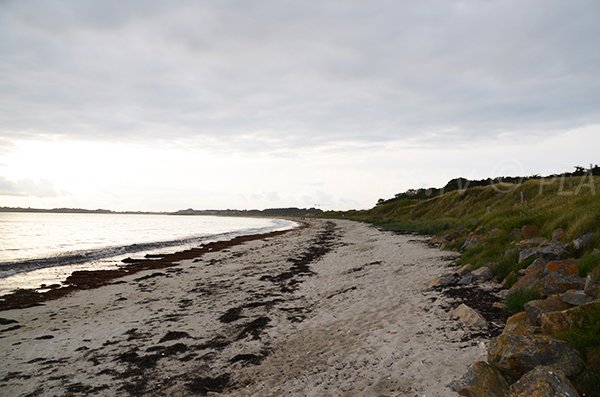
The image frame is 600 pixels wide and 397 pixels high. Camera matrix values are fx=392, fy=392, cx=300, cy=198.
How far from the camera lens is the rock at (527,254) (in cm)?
1041

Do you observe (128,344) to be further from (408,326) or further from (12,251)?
(12,251)

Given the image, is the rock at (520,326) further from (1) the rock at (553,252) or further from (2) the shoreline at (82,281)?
(2) the shoreline at (82,281)

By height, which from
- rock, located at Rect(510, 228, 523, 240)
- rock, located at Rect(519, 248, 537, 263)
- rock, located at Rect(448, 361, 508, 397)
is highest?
rock, located at Rect(510, 228, 523, 240)

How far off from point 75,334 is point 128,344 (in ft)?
6.86

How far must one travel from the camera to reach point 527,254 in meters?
10.5

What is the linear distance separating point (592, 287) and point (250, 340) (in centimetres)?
661

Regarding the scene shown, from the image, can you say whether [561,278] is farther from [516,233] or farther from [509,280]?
[516,233]

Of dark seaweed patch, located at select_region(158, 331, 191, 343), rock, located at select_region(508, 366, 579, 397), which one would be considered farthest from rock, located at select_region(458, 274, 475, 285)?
dark seaweed patch, located at select_region(158, 331, 191, 343)

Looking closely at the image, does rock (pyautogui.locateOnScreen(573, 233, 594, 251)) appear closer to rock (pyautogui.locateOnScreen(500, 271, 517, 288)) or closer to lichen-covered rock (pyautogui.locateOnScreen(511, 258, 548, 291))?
lichen-covered rock (pyautogui.locateOnScreen(511, 258, 548, 291))

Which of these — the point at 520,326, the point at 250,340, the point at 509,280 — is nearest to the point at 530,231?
the point at 509,280

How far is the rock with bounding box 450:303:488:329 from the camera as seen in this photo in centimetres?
748

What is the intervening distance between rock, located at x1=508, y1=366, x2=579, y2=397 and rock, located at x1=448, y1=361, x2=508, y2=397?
0.61 ft

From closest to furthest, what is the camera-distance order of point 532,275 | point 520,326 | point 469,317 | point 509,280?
1. point 520,326
2. point 469,317
3. point 532,275
4. point 509,280

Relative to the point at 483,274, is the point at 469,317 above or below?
below
